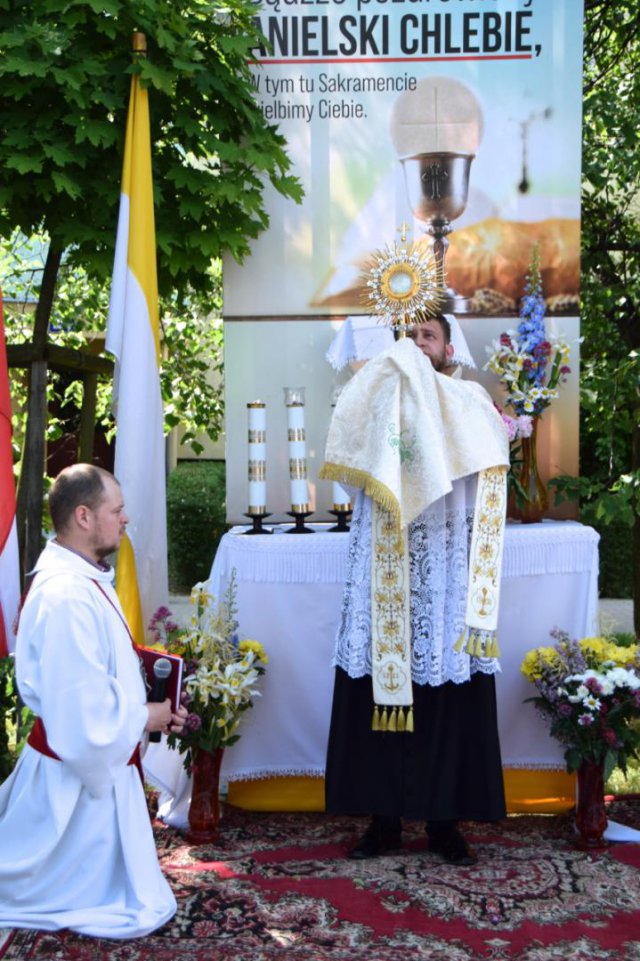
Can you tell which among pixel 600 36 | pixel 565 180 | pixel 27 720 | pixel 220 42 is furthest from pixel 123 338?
pixel 600 36

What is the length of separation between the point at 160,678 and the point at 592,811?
1.87m

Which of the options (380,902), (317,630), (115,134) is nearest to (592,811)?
(380,902)

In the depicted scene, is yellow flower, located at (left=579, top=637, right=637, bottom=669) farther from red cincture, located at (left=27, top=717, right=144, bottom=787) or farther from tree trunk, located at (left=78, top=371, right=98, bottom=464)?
tree trunk, located at (left=78, top=371, right=98, bottom=464)

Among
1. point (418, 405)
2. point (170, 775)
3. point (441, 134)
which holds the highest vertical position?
point (441, 134)

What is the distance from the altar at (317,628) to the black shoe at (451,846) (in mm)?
642

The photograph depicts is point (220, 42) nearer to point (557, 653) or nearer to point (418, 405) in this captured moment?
point (418, 405)

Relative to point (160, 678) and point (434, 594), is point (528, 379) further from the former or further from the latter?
point (160, 678)

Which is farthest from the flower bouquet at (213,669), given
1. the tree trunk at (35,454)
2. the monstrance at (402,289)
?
the monstrance at (402,289)

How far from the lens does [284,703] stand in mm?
4965

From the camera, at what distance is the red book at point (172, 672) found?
3.77 m

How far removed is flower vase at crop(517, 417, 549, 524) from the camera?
518 centimetres

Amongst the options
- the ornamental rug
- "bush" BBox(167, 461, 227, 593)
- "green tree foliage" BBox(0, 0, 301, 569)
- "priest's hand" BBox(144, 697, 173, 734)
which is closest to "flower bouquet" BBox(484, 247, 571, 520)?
"green tree foliage" BBox(0, 0, 301, 569)

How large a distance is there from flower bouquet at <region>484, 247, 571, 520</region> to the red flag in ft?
6.85

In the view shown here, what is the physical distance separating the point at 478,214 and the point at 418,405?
1.67 meters
